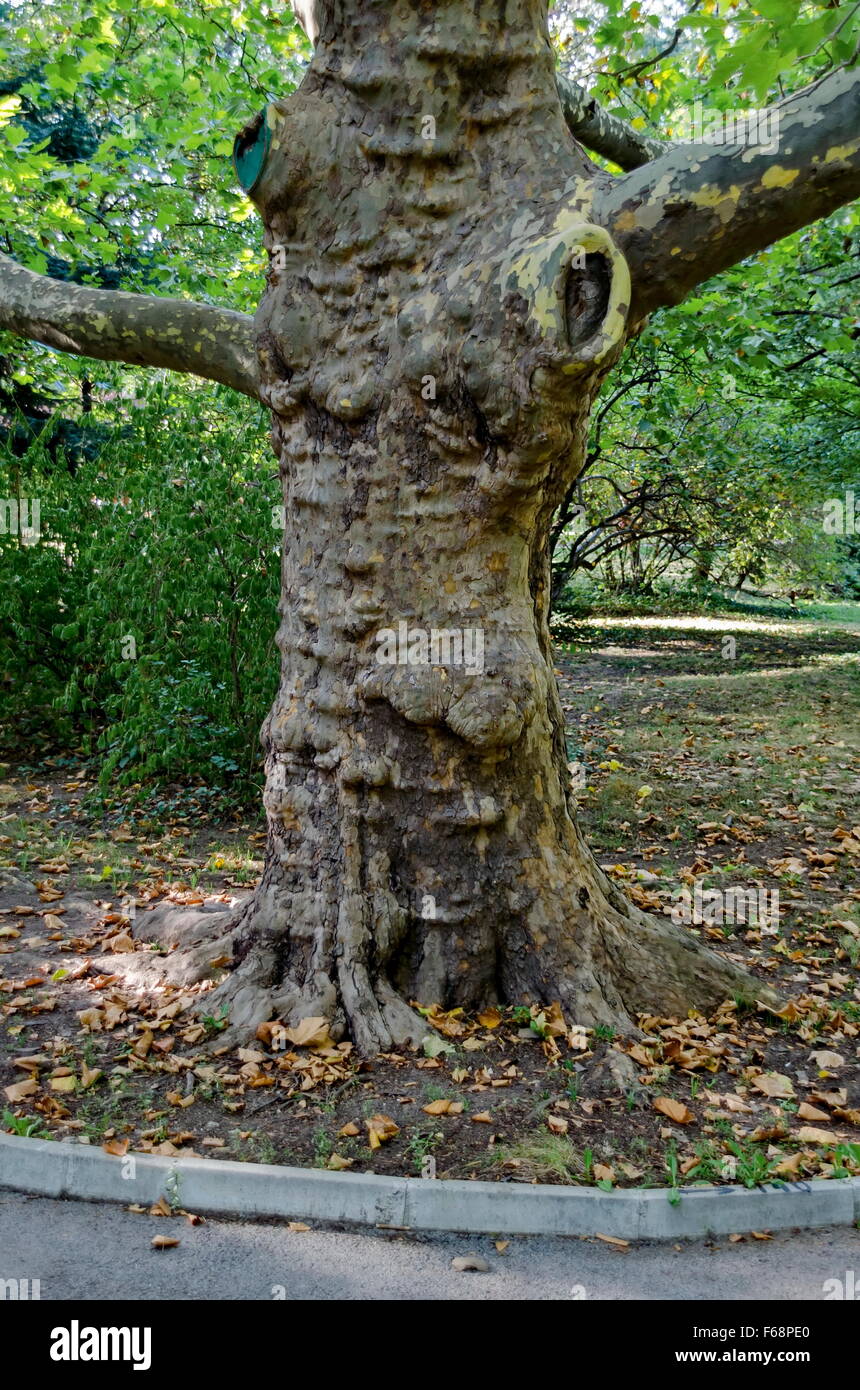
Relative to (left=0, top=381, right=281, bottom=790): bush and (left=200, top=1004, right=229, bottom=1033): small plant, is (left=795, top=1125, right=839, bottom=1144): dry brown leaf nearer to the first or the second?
(left=200, top=1004, right=229, bottom=1033): small plant

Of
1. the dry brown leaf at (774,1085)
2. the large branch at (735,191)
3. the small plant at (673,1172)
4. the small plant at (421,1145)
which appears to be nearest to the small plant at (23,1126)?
the small plant at (421,1145)

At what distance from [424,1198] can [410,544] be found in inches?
95.8

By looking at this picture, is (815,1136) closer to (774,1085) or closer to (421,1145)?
(774,1085)

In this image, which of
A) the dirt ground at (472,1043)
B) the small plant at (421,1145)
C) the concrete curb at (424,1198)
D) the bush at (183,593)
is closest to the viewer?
the concrete curb at (424,1198)

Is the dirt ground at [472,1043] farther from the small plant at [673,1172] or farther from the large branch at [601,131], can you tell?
the large branch at [601,131]

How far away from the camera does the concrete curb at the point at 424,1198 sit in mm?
A: 3125

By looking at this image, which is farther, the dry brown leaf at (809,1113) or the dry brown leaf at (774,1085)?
the dry brown leaf at (774,1085)

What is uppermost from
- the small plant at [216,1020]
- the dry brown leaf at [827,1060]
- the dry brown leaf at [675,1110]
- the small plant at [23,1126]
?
the small plant at [216,1020]

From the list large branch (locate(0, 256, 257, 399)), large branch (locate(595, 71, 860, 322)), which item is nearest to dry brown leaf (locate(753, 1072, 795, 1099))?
large branch (locate(595, 71, 860, 322))

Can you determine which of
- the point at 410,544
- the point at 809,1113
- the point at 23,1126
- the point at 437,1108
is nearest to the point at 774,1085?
the point at 809,1113

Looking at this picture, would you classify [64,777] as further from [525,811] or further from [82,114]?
[82,114]

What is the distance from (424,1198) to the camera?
312cm

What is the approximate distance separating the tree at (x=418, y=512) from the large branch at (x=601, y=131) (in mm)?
2006

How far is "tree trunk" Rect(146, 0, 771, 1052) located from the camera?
4039 millimetres
